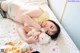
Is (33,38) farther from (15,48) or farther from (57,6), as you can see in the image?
(57,6)

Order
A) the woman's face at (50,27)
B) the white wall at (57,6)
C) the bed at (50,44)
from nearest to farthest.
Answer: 1. the bed at (50,44)
2. the woman's face at (50,27)
3. the white wall at (57,6)

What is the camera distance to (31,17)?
5.41 ft

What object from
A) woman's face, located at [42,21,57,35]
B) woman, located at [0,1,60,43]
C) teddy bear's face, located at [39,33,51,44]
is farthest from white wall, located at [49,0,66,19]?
teddy bear's face, located at [39,33,51,44]

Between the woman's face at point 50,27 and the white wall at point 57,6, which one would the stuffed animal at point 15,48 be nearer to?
the woman's face at point 50,27

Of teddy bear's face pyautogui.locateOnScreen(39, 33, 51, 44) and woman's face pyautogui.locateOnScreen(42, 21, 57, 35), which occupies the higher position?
woman's face pyautogui.locateOnScreen(42, 21, 57, 35)

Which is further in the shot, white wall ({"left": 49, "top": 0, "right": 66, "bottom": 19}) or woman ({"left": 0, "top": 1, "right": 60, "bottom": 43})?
white wall ({"left": 49, "top": 0, "right": 66, "bottom": 19})

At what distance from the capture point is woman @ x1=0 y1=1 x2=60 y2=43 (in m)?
1.50

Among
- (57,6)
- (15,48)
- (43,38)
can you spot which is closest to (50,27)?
(43,38)

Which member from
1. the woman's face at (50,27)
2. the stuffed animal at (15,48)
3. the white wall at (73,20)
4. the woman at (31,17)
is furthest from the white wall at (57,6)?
the stuffed animal at (15,48)

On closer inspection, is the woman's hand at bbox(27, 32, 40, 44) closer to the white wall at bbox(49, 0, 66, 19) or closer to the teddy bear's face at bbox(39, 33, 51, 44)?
the teddy bear's face at bbox(39, 33, 51, 44)

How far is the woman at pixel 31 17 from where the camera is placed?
1.50m

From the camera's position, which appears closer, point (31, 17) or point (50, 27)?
point (50, 27)

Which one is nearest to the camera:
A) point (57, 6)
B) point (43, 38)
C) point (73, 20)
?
point (43, 38)

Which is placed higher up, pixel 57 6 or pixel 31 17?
pixel 31 17
